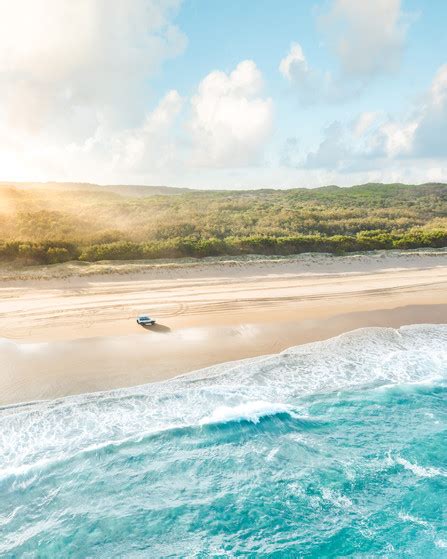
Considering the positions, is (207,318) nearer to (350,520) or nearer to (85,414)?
(85,414)

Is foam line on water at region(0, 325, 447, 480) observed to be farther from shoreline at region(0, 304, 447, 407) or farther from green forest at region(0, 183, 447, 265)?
green forest at region(0, 183, 447, 265)

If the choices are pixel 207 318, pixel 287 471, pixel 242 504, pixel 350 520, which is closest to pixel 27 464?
pixel 242 504

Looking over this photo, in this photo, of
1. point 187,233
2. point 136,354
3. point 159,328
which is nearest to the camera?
point 136,354

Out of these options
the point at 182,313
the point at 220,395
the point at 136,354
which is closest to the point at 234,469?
the point at 220,395

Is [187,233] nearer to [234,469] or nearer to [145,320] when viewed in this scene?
[145,320]

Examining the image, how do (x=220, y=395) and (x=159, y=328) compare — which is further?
(x=159, y=328)

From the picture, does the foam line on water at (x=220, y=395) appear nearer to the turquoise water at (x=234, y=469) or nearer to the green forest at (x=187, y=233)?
the turquoise water at (x=234, y=469)
